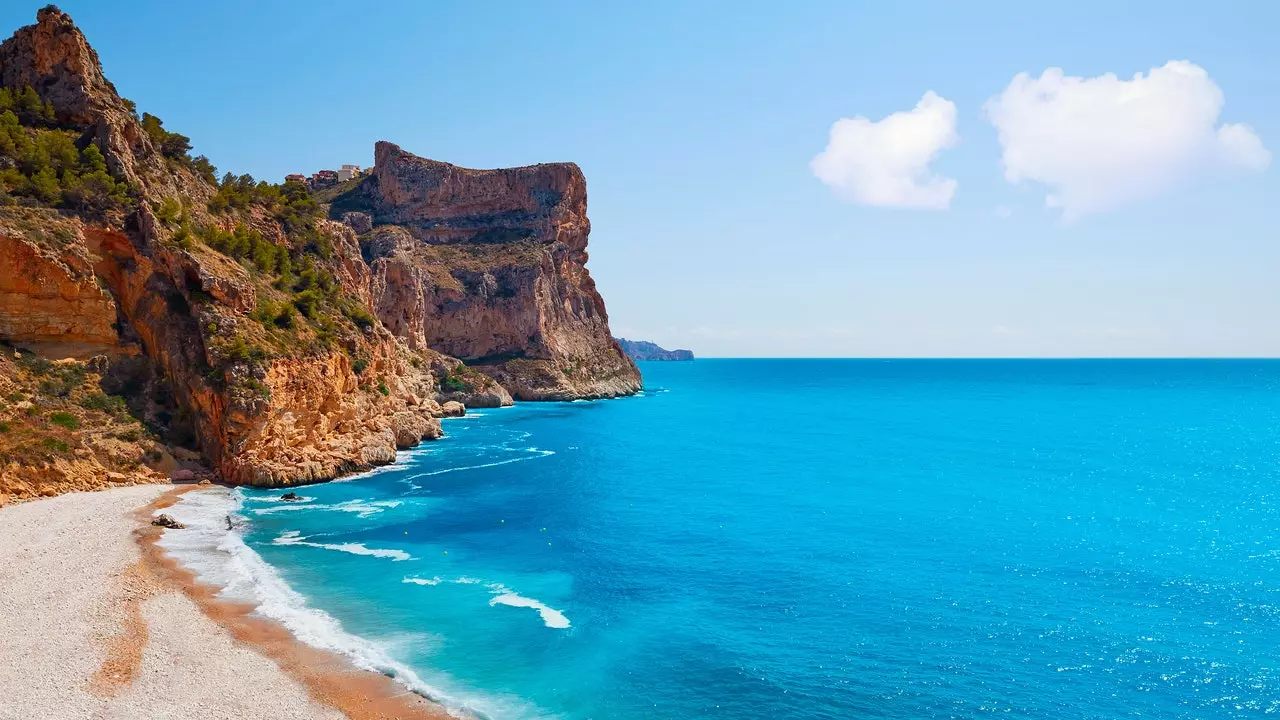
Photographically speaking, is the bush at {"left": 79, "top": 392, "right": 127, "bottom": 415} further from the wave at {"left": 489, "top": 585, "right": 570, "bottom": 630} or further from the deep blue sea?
the wave at {"left": 489, "top": 585, "right": 570, "bottom": 630}

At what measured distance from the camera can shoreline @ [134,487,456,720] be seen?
19359mm

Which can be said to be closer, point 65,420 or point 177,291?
point 65,420

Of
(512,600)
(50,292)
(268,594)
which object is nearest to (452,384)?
(50,292)

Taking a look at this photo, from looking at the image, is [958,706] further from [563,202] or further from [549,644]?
[563,202]

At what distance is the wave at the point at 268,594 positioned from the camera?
66.2ft

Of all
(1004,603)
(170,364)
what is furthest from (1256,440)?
(170,364)

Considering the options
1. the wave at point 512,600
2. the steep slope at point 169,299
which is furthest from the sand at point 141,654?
the steep slope at point 169,299

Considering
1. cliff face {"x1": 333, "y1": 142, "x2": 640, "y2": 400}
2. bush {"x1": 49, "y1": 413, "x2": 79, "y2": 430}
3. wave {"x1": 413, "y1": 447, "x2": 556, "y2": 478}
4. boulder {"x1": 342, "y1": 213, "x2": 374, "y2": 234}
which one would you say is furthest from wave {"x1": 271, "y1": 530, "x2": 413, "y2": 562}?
boulder {"x1": 342, "y1": 213, "x2": 374, "y2": 234}

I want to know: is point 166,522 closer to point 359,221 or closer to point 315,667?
point 315,667

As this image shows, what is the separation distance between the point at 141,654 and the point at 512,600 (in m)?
11.7

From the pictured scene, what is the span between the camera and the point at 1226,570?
104 feet

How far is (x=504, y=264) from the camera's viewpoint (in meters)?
127

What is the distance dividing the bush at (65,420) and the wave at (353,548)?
16422mm

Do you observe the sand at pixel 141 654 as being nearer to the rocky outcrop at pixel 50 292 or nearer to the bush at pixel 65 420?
the bush at pixel 65 420
